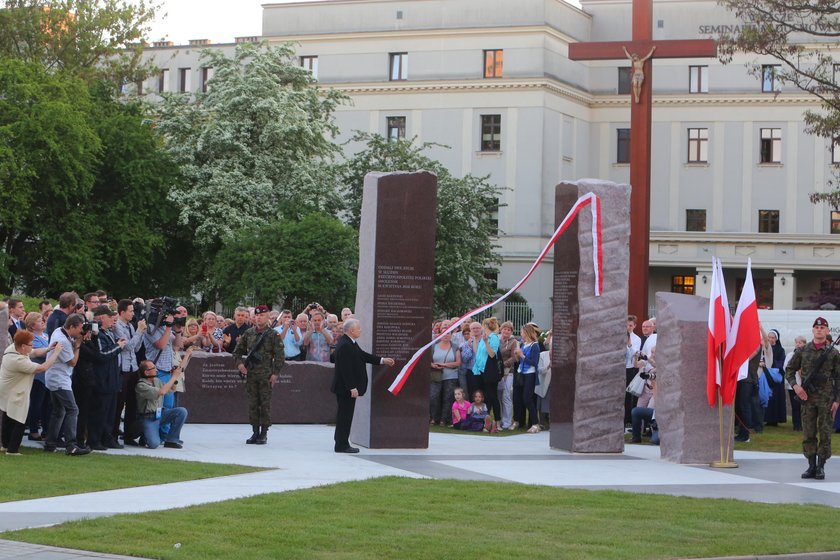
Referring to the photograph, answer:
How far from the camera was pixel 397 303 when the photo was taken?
1934 cm

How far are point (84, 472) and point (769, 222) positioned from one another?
56.5 m

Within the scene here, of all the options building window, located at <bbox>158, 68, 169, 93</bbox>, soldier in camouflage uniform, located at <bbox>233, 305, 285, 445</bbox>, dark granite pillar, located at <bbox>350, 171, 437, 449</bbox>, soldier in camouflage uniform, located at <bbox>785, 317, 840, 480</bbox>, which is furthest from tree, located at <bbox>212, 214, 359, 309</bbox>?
building window, located at <bbox>158, 68, 169, 93</bbox>

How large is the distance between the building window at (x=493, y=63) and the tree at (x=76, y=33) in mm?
16412

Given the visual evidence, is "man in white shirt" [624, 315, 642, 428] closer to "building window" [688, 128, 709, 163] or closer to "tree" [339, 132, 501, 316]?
"tree" [339, 132, 501, 316]

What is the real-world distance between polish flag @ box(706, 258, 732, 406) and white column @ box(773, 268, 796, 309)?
46.7 meters

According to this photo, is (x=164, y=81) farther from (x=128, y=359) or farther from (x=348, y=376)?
(x=348, y=376)

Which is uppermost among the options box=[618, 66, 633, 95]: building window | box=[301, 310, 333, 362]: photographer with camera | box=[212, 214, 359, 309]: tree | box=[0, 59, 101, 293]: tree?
box=[618, 66, 633, 95]: building window

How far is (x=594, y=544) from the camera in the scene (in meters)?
11.3

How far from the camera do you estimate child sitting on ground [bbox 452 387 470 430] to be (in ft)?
76.2

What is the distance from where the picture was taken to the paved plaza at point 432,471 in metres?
13.1

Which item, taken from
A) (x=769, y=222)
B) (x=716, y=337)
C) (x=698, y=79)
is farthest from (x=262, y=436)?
(x=698, y=79)

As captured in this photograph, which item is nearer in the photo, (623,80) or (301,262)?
(301,262)

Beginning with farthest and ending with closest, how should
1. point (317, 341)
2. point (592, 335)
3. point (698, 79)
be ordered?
point (698, 79) → point (317, 341) → point (592, 335)

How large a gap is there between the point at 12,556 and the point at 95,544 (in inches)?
28.9
